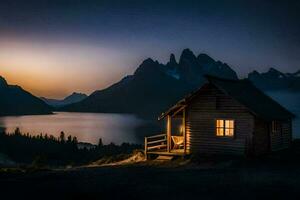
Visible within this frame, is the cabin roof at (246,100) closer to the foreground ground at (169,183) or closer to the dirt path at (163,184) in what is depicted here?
the foreground ground at (169,183)

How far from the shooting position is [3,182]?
24000 millimetres

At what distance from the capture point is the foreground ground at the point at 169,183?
66.4 ft

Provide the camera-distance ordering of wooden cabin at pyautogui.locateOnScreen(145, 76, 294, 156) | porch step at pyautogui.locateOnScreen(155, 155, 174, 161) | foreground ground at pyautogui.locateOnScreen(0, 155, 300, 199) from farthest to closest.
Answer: porch step at pyautogui.locateOnScreen(155, 155, 174, 161), wooden cabin at pyautogui.locateOnScreen(145, 76, 294, 156), foreground ground at pyautogui.locateOnScreen(0, 155, 300, 199)

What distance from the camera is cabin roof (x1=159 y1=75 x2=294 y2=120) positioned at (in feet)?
111

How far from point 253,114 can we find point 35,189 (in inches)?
688

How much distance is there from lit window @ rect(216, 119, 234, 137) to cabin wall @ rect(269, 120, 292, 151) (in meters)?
4.34

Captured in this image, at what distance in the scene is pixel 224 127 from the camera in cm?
3409

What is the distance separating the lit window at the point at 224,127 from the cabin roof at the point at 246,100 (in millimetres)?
2038

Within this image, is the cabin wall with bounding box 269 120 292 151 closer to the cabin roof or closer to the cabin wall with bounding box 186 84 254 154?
the cabin roof

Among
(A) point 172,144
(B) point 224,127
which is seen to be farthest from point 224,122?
(A) point 172,144

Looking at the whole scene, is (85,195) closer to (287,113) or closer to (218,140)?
(218,140)

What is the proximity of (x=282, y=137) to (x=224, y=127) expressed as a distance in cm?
774

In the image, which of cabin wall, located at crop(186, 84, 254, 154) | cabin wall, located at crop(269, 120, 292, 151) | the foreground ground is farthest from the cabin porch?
cabin wall, located at crop(269, 120, 292, 151)

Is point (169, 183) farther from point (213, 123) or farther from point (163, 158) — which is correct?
point (163, 158)
